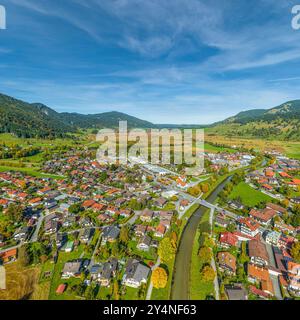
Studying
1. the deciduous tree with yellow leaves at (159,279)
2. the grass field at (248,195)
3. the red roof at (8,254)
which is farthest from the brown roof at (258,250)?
the red roof at (8,254)

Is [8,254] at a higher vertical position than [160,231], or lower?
lower

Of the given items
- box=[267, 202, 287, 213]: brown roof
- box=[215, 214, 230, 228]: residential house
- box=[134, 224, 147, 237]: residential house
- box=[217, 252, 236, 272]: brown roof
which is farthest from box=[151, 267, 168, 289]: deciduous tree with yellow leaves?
box=[267, 202, 287, 213]: brown roof

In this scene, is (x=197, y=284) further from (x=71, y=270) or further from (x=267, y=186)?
(x=267, y=186)

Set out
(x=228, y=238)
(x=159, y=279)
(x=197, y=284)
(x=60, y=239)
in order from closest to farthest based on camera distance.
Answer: (x=159, y=279)
(x=197, y=284)
(x=60, y=239)
(x=228, y=238)

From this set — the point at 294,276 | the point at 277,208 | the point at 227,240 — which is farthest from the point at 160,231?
the point at 277,208

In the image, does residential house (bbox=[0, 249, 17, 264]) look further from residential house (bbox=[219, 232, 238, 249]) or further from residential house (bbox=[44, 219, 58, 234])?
residential house (bbox=[219, 232, 238, 249])

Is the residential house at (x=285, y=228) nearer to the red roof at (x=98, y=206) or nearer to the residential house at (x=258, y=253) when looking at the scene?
the residential house at (x=258, y=253)
